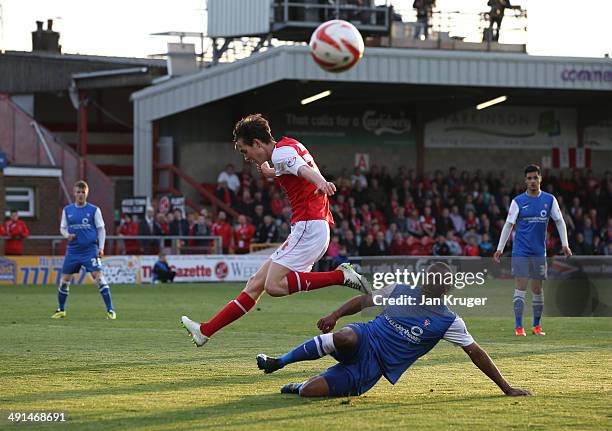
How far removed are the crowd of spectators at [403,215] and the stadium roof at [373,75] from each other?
280cm

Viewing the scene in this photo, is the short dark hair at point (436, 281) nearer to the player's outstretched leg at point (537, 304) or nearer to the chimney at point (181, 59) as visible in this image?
the player's outstretched leg at point (537, 304)

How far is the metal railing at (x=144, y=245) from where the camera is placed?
32531 millimetres

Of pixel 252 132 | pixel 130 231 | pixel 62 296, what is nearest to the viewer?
pixel 252 132

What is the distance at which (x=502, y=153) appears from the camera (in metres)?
44.6

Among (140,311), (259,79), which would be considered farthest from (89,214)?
(259,79)

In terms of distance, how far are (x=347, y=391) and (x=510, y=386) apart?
4.36 feet

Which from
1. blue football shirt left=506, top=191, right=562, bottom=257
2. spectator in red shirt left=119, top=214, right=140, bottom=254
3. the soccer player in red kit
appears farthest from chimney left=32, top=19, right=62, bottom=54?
the soccer player in red kit

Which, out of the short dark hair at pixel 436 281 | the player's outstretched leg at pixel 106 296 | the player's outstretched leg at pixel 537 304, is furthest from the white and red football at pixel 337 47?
the short dark hair at pixel 436 281

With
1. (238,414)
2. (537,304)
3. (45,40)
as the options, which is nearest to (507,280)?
(537,304)

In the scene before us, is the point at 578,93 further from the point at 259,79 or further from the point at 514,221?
the point at 514,221

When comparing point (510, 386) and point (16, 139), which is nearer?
point (510, 386)

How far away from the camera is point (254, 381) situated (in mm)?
10891

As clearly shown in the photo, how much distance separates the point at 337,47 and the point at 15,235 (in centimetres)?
1653

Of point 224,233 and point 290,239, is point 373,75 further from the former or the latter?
point 290,239
